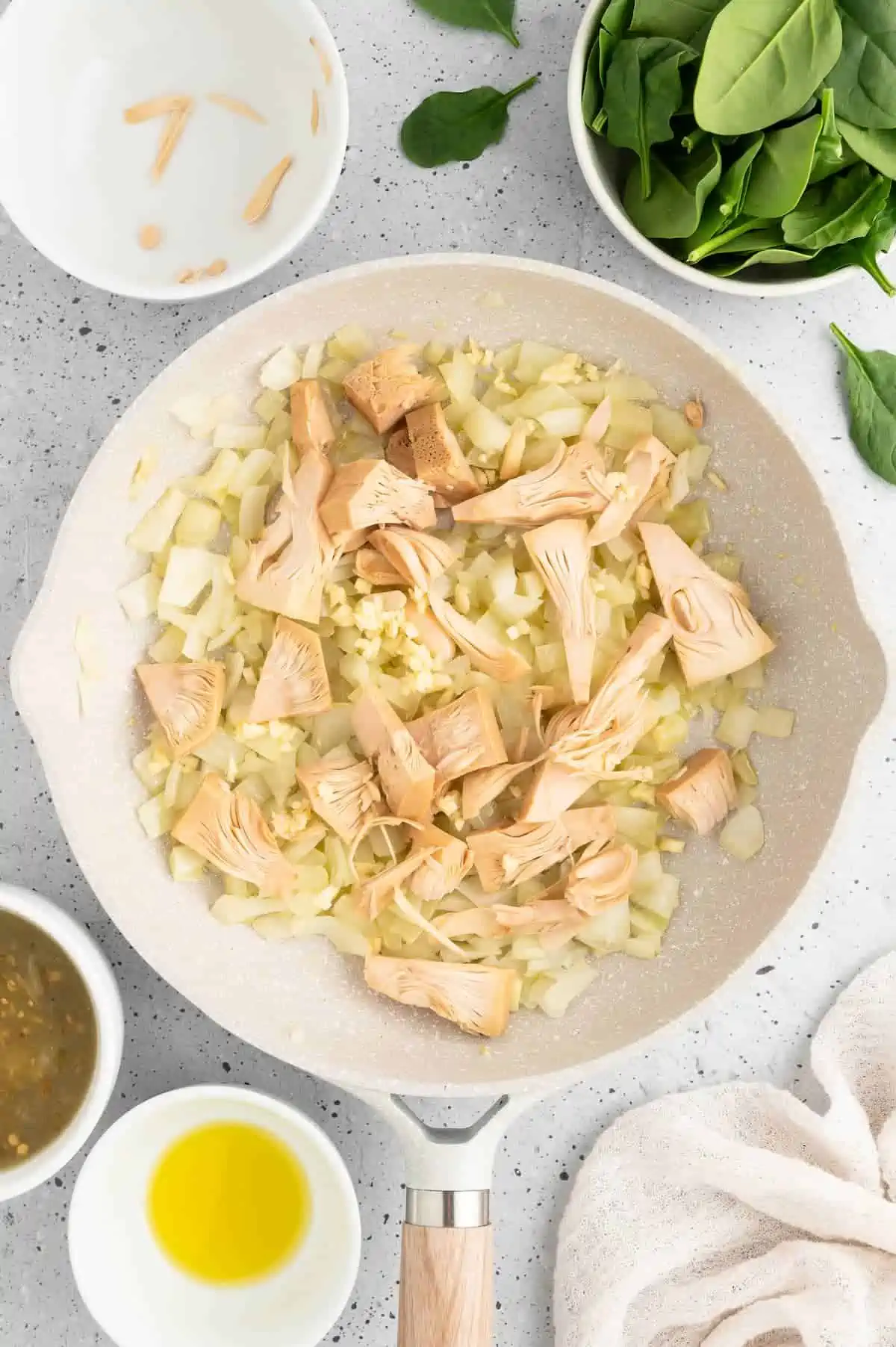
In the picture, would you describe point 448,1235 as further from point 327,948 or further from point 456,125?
point 456,125

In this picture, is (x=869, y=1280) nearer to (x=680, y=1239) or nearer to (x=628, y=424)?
(x=680, y=1239)

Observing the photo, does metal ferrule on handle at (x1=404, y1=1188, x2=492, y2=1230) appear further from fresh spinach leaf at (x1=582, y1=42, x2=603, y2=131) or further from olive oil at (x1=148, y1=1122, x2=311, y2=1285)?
fresh spinach leaf at (x1=582, y1=42, x2=603, y2=131)

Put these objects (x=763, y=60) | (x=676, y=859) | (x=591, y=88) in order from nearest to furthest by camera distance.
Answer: (x=763, y=60) → (x=591, y=88) → (x=676, y=859)

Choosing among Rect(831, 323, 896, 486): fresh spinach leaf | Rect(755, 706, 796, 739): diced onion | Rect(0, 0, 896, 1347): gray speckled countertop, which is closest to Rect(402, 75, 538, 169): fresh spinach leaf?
Rect(0, 0, 896, 1347): gray speckled countertop

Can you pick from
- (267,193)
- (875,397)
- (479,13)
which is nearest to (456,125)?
(479,13)

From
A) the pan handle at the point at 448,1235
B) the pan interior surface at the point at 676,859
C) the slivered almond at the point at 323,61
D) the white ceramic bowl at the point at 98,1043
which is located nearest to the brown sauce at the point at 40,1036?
the white ceramic bowl at the point at 98,1043

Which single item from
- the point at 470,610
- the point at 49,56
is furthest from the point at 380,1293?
the point at 49,56

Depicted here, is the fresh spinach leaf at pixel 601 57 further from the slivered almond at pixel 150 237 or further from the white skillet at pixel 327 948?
the slivered almond at pixel 150 237
